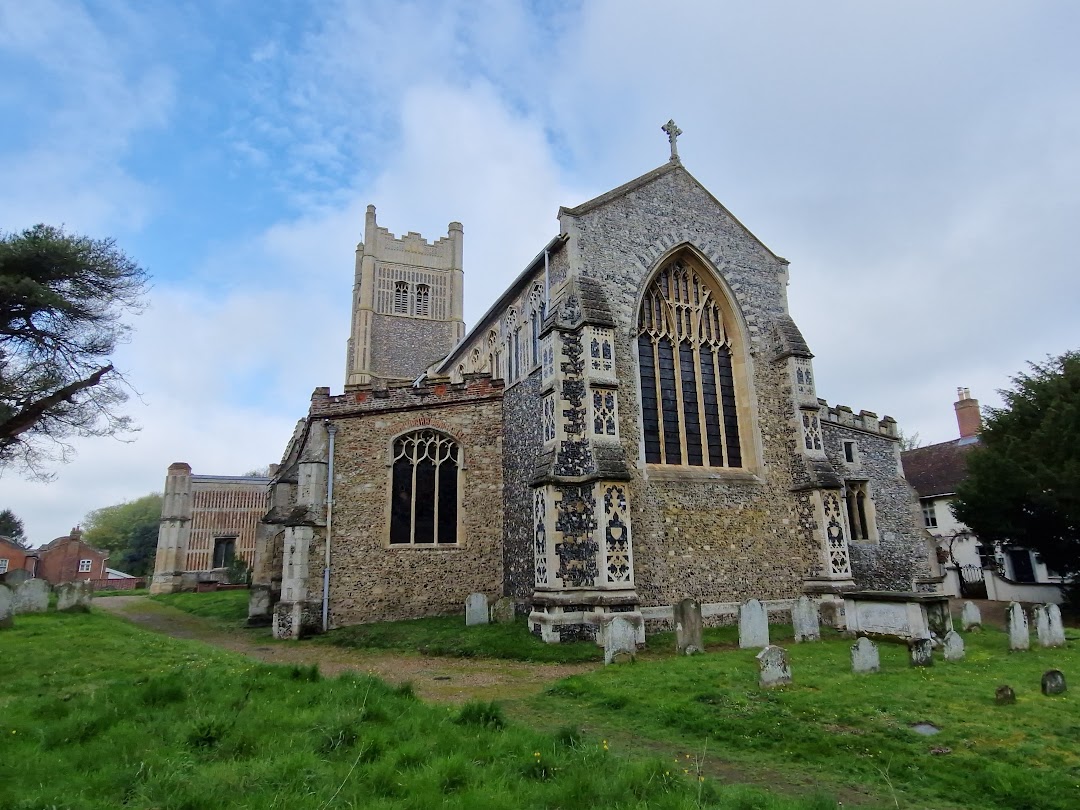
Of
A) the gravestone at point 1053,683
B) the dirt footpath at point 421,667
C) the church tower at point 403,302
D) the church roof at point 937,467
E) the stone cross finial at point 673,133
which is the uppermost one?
the church tower at point 403,302

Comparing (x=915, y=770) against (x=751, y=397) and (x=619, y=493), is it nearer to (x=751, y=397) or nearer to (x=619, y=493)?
(x=619, y=493)

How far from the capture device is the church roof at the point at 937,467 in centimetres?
2714

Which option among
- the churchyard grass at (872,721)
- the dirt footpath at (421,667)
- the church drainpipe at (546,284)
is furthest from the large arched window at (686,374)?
the churchyard grass at (872,721)

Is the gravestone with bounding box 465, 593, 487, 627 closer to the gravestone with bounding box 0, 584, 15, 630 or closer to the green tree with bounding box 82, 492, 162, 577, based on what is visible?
the gravestone with bounding box 0, 584, 15, 630

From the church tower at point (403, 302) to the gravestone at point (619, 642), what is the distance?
30.0m

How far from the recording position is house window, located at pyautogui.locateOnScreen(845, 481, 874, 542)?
1816 centimetres

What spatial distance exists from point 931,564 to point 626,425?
12730mm

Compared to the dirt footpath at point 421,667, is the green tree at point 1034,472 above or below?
above

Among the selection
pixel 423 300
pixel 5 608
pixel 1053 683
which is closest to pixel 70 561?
pixel 423 300

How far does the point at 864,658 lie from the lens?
8.17 meters

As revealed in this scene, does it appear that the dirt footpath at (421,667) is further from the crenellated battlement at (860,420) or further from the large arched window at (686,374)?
the crenellated battlement at (860,420)

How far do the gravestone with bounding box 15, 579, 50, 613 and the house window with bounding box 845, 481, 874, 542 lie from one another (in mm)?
20147

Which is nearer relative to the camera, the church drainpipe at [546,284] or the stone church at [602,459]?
the stone church at [602,459]

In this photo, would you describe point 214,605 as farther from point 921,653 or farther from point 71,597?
point 921,653
